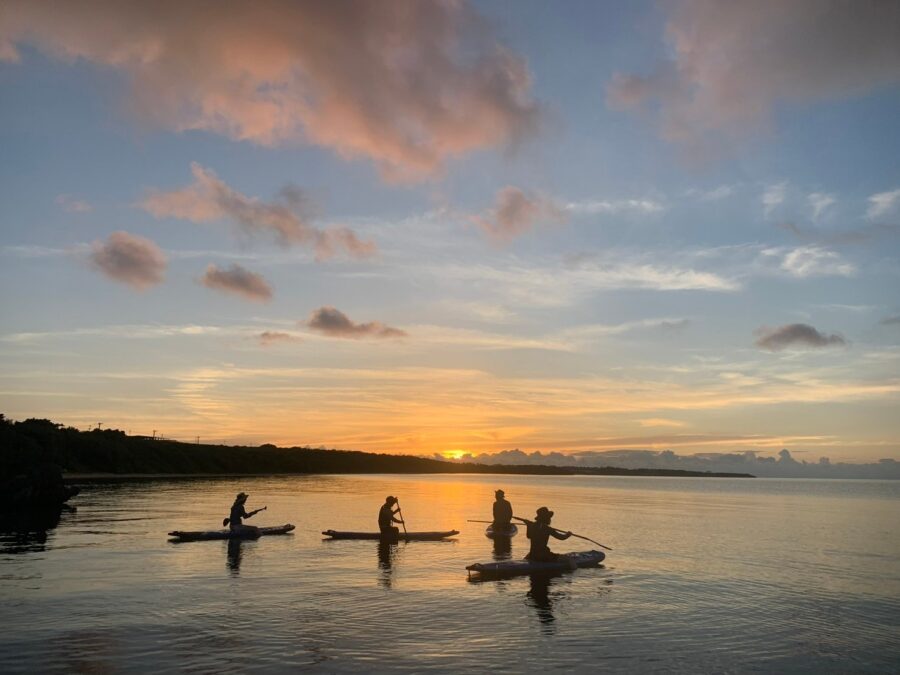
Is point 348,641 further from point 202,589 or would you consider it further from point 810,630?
point 810,630

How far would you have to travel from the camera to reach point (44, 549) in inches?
1270

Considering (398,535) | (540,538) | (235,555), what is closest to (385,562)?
(398,535)

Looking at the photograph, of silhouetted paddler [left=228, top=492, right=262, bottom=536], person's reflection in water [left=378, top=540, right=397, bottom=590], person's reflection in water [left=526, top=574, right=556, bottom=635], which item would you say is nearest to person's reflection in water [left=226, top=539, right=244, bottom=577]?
silhouetted paddler [left=228, top=492, right=262, bottom=536]

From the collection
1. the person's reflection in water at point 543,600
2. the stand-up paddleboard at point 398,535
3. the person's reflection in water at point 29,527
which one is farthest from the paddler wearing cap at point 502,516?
the person's reflection in water at point 29,527

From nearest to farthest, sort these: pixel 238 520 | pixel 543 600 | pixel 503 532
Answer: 1. pixel 543 600
2. pixel 238 520
3. pixel 503 532

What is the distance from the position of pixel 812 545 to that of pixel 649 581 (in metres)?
24.0

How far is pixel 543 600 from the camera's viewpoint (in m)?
23.4

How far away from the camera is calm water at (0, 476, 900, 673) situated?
16234 mm

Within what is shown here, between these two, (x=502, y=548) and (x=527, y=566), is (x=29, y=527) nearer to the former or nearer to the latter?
(x=502, y=548)

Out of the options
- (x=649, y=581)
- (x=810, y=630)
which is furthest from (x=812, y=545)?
(x=810, y=630)

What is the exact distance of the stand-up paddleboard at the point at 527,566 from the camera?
27.4 meters

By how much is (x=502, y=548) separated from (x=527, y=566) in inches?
390

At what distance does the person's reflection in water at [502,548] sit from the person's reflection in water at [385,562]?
5639 mm

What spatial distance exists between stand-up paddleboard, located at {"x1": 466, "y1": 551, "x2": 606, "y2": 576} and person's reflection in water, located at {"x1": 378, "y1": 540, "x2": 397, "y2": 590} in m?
3.56
